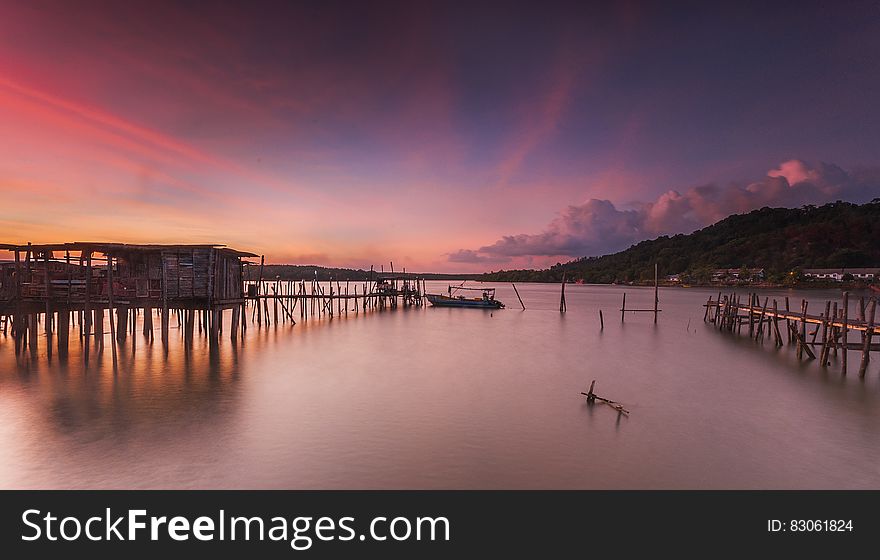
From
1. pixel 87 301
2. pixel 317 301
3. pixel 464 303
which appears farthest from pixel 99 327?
pixel 464 303

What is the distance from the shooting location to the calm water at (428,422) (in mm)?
9344

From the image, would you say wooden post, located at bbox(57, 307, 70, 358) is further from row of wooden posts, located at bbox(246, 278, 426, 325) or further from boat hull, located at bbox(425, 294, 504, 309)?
boat hull, located at bbox(425, 294, 504, 309)

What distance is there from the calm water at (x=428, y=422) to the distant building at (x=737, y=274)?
399ft

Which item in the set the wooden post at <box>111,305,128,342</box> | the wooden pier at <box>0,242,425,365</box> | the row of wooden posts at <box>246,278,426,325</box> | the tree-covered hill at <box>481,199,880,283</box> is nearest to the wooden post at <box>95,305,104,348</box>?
the wooden pier at <box>0,242,425,365</box>

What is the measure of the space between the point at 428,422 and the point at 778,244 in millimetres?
172104

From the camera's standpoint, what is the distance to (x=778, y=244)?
147 meters

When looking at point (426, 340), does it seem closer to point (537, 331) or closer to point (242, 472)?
point (537, 331)

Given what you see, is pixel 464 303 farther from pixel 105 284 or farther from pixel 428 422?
pixel 428 422

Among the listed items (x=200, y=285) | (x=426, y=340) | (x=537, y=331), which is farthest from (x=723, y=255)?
(x=200, y=285)

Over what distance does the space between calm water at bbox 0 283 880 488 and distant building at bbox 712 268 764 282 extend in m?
122

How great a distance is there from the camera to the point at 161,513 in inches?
308

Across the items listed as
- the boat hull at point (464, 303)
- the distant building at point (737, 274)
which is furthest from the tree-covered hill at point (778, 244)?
the boat hull at point (464, 303)

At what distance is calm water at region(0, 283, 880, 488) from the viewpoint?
934 cm

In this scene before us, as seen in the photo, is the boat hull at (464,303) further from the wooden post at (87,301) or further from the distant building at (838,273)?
the distant building at (838,273)
